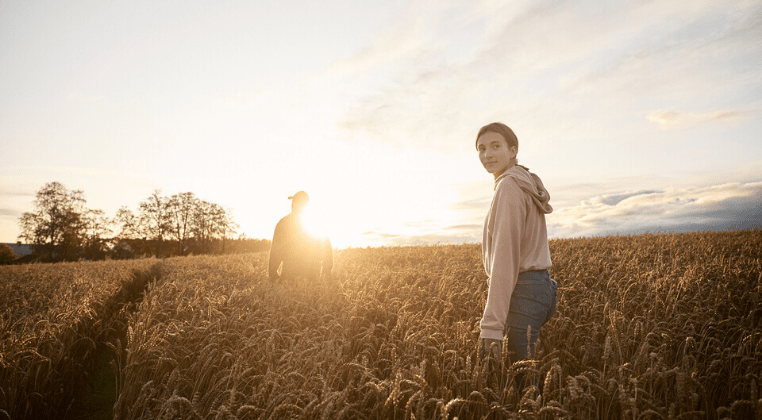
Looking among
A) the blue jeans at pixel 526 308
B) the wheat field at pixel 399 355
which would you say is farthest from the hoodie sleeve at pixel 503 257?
the wheat field at pixel 399 355

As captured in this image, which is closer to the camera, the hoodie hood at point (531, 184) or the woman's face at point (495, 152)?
the hoodie hood at point (531, 184)

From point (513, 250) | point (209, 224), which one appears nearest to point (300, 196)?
point (513, 250)

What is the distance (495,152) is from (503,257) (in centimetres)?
86

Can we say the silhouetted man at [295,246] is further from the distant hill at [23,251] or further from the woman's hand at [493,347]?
the distant hill at [23,251]

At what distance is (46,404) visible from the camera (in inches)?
153

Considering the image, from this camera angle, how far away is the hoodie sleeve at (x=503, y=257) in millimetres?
2537

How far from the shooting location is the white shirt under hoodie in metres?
2.54

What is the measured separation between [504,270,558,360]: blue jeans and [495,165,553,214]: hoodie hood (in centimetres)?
53

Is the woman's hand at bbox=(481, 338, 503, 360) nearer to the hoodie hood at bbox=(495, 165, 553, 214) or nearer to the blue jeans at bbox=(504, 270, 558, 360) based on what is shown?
the blue jeans at bbox=(504, 270, 558, 360)

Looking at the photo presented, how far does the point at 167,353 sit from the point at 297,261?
4415 millimetres

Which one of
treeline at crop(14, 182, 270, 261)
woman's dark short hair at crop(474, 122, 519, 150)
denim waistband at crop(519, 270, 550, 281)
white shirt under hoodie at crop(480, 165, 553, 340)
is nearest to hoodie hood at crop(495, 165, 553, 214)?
white shirt under hoodie at crop(480, 165, 553, 340)

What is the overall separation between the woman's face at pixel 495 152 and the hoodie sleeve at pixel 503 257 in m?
0.32

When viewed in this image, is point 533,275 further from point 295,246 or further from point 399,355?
point 295,246

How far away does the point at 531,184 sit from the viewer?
2680 mm
